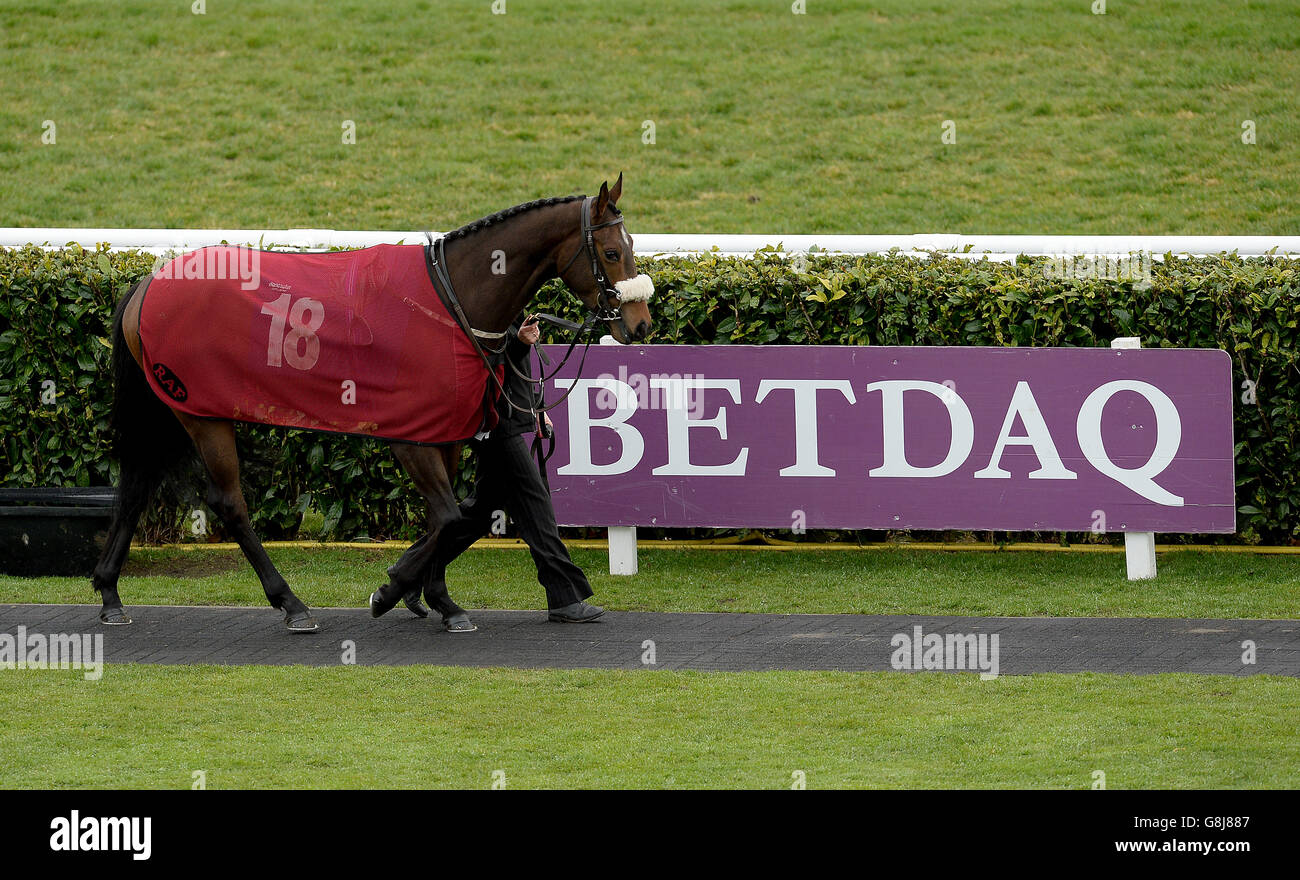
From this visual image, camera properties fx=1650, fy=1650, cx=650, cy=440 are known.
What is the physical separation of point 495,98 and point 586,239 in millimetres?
12072

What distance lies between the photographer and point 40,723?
6637mm

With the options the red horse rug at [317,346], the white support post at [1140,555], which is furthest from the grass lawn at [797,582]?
the red horse rug at [317,346]

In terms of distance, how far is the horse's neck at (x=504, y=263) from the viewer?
311 inches

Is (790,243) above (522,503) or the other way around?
above

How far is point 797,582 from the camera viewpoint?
9305mm

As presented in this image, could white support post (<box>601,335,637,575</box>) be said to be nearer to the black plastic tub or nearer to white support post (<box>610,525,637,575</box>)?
white support post (<box>610,525,637,575</box>)

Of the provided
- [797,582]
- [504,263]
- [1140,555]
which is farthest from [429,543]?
[1140,555]

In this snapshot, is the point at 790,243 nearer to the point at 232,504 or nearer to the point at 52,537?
the point at 232,504

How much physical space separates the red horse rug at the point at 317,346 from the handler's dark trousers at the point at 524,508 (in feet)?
1.10

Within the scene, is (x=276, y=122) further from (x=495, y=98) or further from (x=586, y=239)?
(x=586, y=239)

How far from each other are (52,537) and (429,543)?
9.25 feet

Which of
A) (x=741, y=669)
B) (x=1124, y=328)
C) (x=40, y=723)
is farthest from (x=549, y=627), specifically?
(x=1124, y=328)

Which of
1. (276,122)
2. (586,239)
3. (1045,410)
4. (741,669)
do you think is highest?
(276,122)

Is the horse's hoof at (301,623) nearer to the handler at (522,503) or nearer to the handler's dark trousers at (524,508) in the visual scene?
the handler at (522,503)
